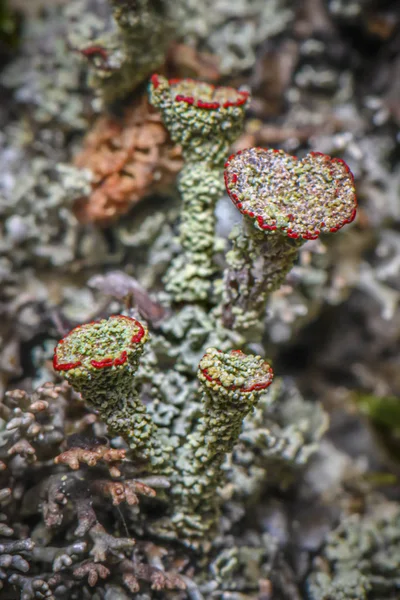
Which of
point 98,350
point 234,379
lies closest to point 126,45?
point 98,350

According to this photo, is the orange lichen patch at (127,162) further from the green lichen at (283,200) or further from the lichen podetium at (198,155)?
the green lichen at (283,200)

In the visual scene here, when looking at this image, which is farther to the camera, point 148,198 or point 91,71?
point 148,198

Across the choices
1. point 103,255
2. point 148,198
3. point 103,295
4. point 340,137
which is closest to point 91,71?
point 148,198

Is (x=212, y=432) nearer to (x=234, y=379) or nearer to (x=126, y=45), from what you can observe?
(x=234, y=379)

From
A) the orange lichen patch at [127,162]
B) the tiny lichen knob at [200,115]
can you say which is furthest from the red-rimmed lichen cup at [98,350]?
the orange lichen patch at [127,162]

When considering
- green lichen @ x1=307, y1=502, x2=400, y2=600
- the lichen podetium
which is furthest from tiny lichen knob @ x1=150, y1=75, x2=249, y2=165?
green lichen @ x1=307, y1=502, x2=400, y2=600

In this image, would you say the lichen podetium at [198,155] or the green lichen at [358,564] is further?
the green lichen at [358,564]

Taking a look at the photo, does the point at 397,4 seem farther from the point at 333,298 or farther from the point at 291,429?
the point at 291,429
